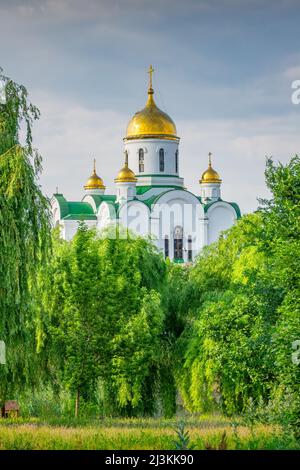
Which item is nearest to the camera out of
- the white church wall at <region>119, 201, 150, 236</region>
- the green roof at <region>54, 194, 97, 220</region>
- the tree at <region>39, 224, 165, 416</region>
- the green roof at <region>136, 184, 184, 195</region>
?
the tree at <region>39, 224, 165, 416</region>

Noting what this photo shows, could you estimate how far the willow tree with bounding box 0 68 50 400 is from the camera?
41.4 feet

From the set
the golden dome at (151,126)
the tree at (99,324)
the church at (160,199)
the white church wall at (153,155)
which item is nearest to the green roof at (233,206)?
the church at (160,199)

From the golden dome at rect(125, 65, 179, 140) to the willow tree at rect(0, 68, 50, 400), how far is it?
5552cm

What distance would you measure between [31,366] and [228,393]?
17.5ft

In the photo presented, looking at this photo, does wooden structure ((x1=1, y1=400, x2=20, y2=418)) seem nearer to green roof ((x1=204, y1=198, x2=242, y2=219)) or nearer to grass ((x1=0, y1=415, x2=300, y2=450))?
grass ((x1=0, y1=415, x2=300, y2=450))

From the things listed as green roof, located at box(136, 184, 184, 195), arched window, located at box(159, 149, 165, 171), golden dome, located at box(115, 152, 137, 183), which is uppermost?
arched window, located at box(159, 149, 165, 171)

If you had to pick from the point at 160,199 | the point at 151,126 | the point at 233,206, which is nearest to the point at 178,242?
the point at 160,199

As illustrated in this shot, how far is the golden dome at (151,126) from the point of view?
69.0 m

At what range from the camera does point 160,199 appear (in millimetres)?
66500

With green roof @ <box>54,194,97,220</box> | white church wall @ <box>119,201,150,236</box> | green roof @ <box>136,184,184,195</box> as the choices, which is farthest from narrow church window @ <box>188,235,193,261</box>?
green roof @ <box>54,194,97,220</box>

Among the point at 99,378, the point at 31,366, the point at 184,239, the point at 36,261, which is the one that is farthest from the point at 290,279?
the point at 184,239

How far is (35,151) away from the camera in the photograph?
13250mm

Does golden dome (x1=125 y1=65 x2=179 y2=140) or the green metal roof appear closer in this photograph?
the green metal roof

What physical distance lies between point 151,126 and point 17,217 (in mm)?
56885
